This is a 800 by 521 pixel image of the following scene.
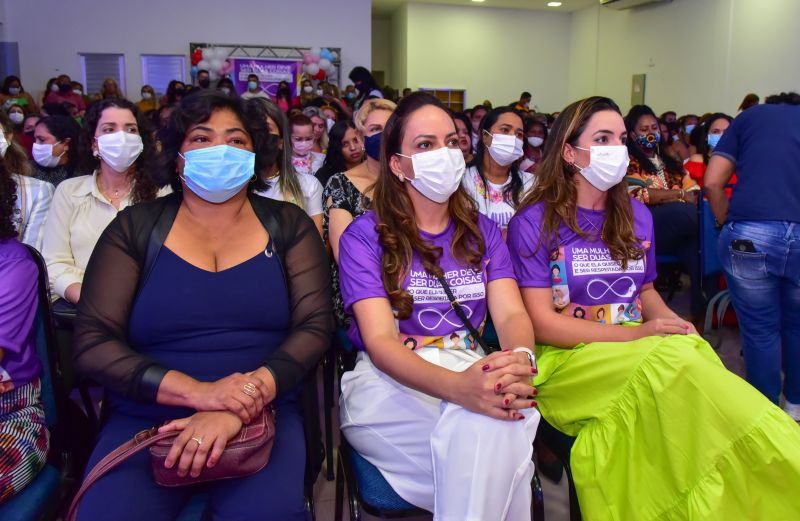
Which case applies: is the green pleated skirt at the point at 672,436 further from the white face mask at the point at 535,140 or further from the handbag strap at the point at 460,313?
the white face mask at the point at 535,140

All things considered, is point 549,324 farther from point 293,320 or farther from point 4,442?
point 4,442

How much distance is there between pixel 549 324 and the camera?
2.03 meters

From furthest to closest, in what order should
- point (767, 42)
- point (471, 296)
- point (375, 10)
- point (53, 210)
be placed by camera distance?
point (375, 10)
point (767, 42)
point (53, 210)
point (471, 296)

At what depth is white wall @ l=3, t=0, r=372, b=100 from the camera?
12.2 metres

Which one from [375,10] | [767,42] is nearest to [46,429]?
[767,42]

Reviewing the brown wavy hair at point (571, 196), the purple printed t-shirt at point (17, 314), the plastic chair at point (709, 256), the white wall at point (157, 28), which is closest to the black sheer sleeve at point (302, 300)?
the purple printed t-shirt at point (17, 314)

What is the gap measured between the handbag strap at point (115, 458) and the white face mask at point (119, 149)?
69.1 inches

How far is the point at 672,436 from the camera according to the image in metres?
1.51

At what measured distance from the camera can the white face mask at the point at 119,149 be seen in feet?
9.20

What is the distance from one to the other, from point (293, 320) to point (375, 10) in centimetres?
1525

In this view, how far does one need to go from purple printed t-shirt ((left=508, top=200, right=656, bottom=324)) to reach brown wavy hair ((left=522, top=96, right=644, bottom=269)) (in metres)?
0.03

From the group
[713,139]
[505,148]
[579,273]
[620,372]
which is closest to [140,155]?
[505,148]

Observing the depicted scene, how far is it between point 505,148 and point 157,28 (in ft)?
37.7

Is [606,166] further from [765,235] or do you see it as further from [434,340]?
[765,235]
